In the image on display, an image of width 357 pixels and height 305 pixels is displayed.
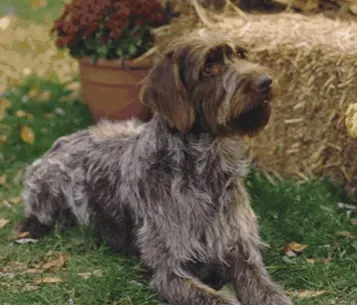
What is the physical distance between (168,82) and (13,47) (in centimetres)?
636

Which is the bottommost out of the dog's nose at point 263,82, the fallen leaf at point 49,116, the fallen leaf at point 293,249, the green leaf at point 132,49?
the fallen leaf at point 293,249

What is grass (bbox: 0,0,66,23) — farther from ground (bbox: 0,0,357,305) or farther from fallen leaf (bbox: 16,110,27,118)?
ground (bbox: 0,0,357,305)

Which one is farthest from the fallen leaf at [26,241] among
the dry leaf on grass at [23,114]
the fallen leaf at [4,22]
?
the fallen leaf at [4,22]

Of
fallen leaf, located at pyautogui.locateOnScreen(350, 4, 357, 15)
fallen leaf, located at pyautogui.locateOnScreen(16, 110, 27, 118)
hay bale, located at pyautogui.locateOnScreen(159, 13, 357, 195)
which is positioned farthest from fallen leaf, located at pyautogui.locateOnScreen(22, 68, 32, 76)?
fallen leaf, located at pyautogui.locateOnScreen(350, 4, 357, 15)

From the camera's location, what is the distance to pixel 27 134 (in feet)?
23.3

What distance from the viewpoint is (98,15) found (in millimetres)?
6723

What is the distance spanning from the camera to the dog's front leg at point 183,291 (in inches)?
166

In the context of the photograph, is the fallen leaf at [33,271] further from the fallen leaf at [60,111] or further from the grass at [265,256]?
the fallen leaf at [60,111]

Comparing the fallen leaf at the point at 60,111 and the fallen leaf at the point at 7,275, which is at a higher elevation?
the fallen leaf at the point at 60,111

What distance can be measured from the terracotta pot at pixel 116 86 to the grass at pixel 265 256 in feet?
2.97

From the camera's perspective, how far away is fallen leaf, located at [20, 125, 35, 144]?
23.0 ft

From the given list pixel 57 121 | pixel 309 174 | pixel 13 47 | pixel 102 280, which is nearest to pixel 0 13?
pixel 13 47

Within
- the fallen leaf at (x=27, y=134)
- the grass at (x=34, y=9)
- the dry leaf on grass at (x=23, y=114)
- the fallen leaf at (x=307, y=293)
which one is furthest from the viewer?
the grass at (x=34, y=9)

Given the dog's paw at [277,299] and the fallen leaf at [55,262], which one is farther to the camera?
the fallen leaf at [55,262]
